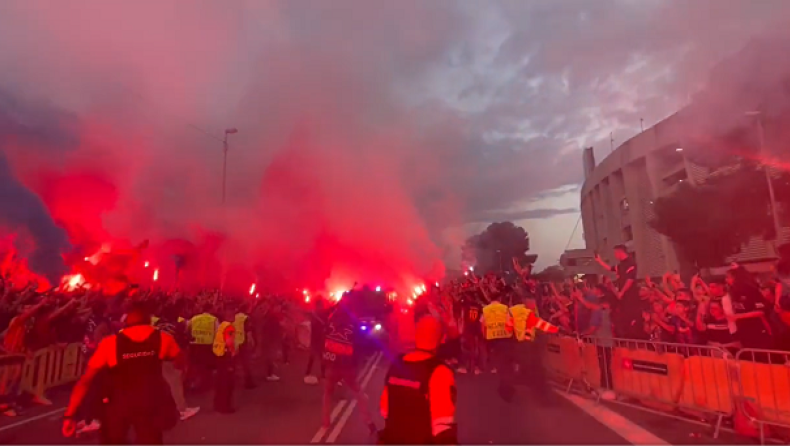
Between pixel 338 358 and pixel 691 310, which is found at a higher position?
pixel 691 310

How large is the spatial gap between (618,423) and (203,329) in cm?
636

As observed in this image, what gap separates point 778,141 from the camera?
1723 centimetres

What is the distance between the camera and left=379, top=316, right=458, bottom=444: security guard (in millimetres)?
2805

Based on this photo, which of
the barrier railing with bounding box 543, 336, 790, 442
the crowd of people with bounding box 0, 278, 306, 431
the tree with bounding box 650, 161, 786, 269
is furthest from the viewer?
the tree with bounding box 650, 161, 786, 269

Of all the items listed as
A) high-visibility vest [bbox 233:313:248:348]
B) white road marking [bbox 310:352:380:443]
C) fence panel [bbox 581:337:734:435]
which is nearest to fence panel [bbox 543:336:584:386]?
fence panel [bbox 581:337:734:435]

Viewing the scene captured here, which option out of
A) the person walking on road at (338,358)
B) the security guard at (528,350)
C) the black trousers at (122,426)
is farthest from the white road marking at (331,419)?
the security guard at (528,350)

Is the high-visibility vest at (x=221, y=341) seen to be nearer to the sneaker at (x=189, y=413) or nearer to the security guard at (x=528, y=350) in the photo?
the sneaker at (x=189, y=413)

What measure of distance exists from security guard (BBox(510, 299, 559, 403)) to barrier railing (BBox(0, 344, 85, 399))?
801 centimetres

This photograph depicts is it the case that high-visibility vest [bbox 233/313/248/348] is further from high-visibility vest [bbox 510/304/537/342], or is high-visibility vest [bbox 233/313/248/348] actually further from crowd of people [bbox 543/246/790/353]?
crowd of people [bbox 543/246/790/353]

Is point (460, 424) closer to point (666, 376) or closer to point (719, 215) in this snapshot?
point (666, 376)

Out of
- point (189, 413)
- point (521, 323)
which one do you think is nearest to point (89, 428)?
point (189, 413)

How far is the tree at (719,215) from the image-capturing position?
78.2 ft

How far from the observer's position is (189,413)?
718 centimetres

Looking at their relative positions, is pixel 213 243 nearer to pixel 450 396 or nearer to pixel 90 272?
pixel 90 272
